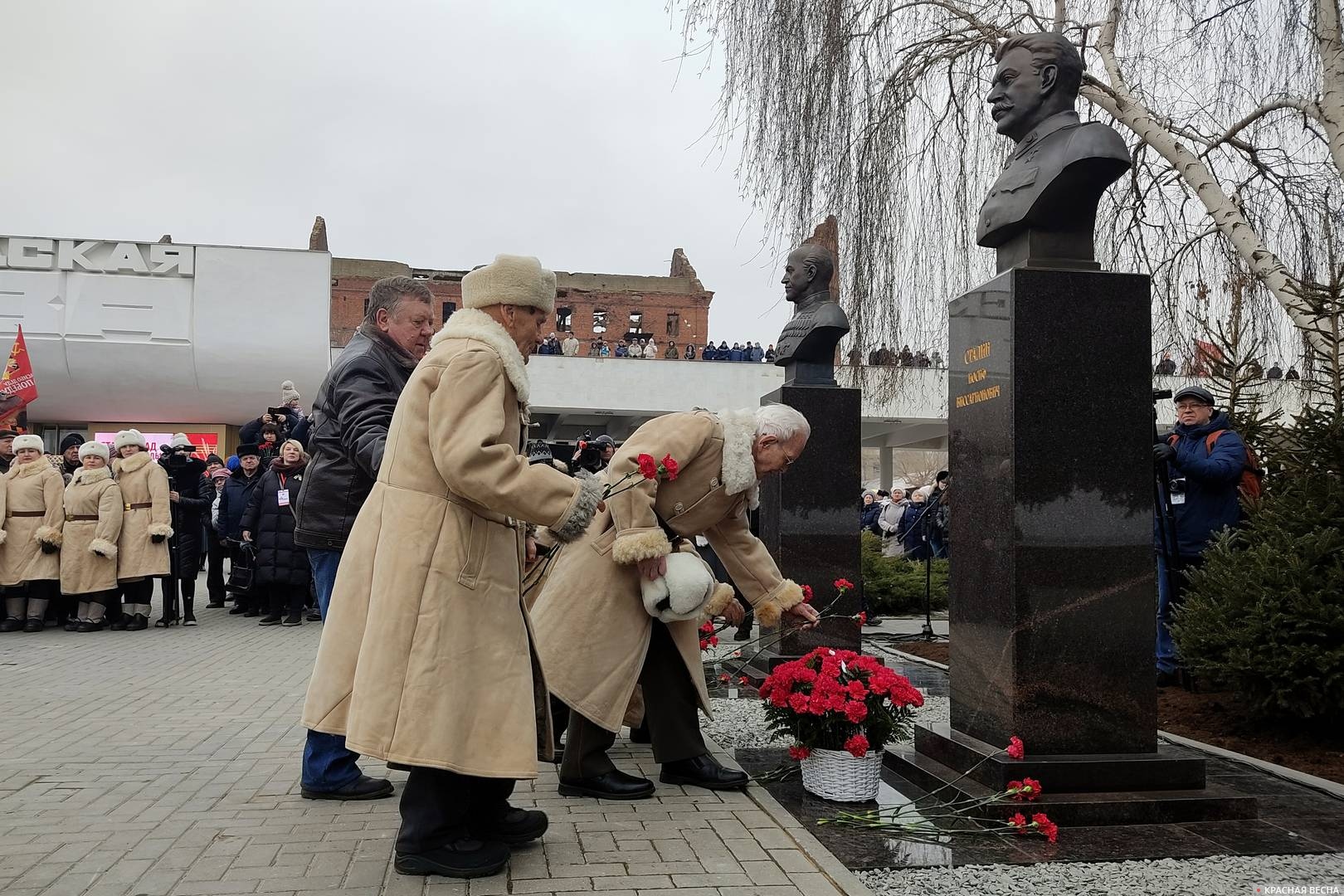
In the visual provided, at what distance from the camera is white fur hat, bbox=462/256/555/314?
3.64 meters

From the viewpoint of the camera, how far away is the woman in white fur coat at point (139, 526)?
37.8 ft

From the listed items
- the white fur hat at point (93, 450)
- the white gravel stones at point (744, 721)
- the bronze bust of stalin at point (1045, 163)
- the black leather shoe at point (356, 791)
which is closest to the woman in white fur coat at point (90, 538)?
the white fur hat at point (93, 450)

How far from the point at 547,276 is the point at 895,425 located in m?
31.7

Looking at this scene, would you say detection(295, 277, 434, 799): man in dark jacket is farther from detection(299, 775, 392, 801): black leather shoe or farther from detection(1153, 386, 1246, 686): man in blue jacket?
detection(1153, 386, 1246, 686): man in blue jacket

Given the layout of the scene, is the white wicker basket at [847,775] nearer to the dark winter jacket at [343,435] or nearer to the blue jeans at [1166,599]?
the dark winter jacket at [343,435]

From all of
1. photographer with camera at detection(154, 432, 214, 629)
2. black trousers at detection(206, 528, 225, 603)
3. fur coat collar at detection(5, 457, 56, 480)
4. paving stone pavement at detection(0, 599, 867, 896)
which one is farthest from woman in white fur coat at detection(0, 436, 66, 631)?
paving stone pavement at detection(0, 599, 867, 896)

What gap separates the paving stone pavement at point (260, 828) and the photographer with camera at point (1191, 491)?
4.02 meters

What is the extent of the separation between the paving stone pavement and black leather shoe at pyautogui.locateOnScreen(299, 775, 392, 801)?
5cm

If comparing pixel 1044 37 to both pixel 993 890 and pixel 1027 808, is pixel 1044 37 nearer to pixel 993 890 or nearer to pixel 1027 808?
pixel 1027 808

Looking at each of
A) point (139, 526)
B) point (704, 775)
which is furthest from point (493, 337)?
point (139, 526)

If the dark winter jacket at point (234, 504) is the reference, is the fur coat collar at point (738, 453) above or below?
above

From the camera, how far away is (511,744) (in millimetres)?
3398

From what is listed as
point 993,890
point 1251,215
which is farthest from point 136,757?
point 1251,215

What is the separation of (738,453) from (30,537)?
9.74 metres
